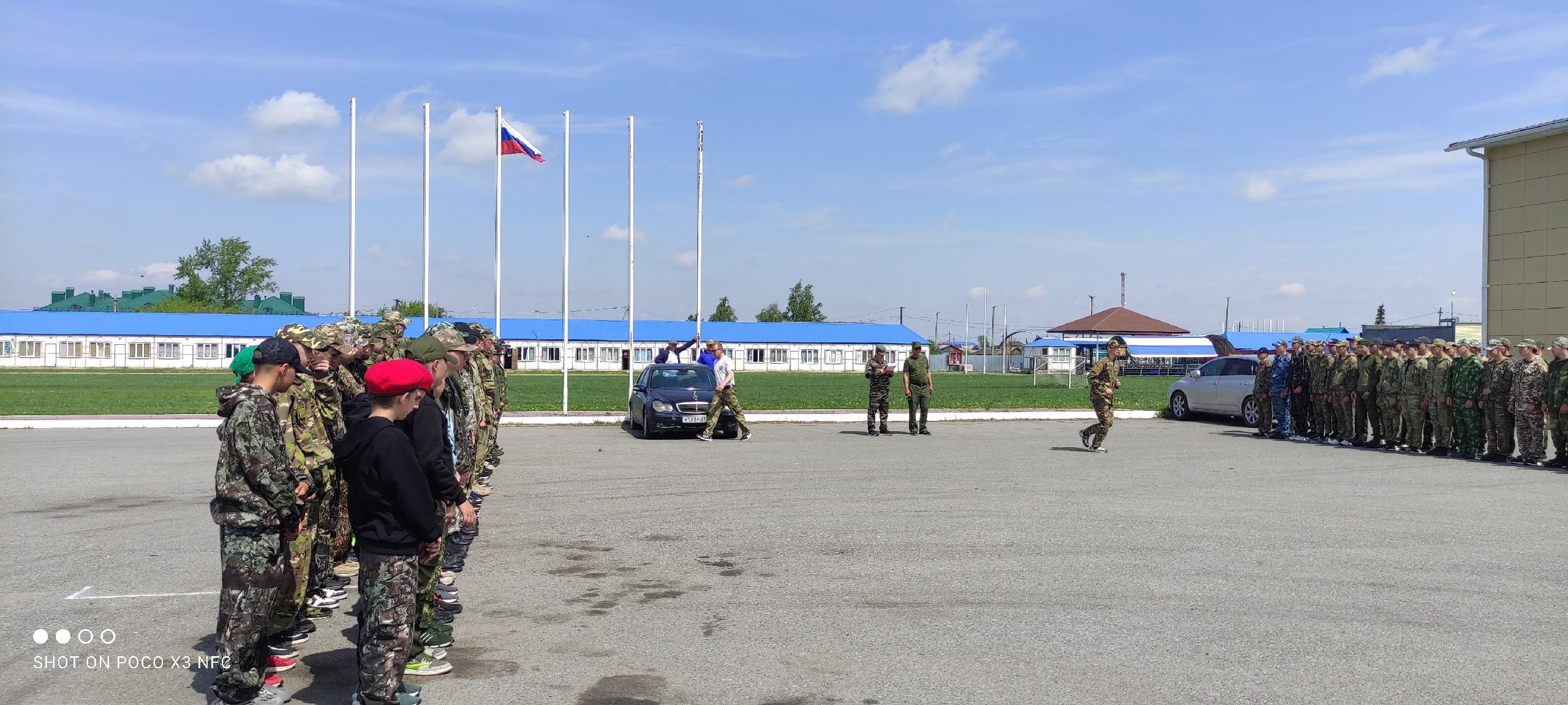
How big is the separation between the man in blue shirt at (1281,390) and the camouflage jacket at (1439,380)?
11.0 ft

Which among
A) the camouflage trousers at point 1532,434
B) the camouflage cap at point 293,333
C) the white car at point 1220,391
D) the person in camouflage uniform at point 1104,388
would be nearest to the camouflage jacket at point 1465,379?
the camouflage trousers at point 1532,434

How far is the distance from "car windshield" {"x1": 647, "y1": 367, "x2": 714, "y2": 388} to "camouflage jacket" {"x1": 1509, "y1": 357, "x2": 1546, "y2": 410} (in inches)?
515

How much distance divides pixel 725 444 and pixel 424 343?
42.2 ft

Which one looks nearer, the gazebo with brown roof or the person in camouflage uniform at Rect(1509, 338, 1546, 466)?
the person in camouflage uniform at Rect(1509, 338, 1546, 466)

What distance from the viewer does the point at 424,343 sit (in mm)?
6059

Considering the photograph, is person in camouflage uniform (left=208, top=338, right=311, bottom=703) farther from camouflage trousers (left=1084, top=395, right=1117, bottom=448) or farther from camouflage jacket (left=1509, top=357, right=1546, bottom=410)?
camouflage jacket (left=1509, top=357, right=1546, bottom=410)

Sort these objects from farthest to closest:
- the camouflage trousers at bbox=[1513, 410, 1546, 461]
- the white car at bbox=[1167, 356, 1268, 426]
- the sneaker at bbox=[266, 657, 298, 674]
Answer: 1. the white car at bbox=[1167, 356, 1268, 426]
2. the camouflage trousers at bbox=[1513, 410, 1546, 461]
3. the sneaker at bbox=[266, 657, 298, 674]

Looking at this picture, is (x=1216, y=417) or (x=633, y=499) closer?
(x=633, y=499)

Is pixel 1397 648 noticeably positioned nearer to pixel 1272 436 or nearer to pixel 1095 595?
pixel 1095 595

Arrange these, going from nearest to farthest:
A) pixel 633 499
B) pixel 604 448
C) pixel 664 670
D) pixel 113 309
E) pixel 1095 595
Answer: pixel 664 670 → pixel 1095 595 → pixel 633 499 → pixel 604 448 → pixel 113 309

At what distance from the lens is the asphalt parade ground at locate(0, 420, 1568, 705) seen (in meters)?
5.39

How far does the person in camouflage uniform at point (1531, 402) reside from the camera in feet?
53.1

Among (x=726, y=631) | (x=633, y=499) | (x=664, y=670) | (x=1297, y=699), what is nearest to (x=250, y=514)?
(x=664, y=670)

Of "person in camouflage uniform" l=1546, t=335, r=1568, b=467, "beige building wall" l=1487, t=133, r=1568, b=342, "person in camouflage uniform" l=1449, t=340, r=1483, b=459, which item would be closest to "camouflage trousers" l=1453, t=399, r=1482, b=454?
"person in camouflage uniform" l=1449, t=340, r=1483, b=459
